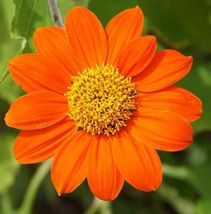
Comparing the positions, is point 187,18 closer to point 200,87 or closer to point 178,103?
point 200,87

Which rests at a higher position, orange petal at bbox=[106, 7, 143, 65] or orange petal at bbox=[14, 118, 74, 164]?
orange petal at bbox=[106, 7, 143, 65]

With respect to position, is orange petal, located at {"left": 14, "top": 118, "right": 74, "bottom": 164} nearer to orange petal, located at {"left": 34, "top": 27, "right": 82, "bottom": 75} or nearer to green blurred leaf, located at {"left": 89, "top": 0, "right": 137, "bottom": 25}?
orange petal, located at {"left": 34, "top": 27, "right": 82, "bottom": 75}

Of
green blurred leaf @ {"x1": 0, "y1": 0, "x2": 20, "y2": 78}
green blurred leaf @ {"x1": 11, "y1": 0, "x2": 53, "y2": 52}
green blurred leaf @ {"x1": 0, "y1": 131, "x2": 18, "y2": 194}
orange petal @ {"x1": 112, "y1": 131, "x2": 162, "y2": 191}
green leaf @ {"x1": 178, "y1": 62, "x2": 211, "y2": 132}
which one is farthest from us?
green blurred leaf @ {"x1": 0, "y1": 131, "x2": 18, "y2": 194}

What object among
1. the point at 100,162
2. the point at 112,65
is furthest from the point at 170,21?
the point at 100,162

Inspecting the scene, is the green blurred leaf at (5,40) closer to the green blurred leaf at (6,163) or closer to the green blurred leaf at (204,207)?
the green blurred leaf at (6,163)

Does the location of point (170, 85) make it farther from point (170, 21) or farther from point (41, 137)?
point (170, 21)

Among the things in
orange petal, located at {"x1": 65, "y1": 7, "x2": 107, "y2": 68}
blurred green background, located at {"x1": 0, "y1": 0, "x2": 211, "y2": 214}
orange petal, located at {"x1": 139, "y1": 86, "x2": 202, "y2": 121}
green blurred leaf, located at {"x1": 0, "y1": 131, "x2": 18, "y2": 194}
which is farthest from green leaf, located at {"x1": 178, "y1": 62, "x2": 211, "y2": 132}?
green blurred leaf, located at {"x1": 0, "y1": 131, "x2": 18, "y2": 194}
